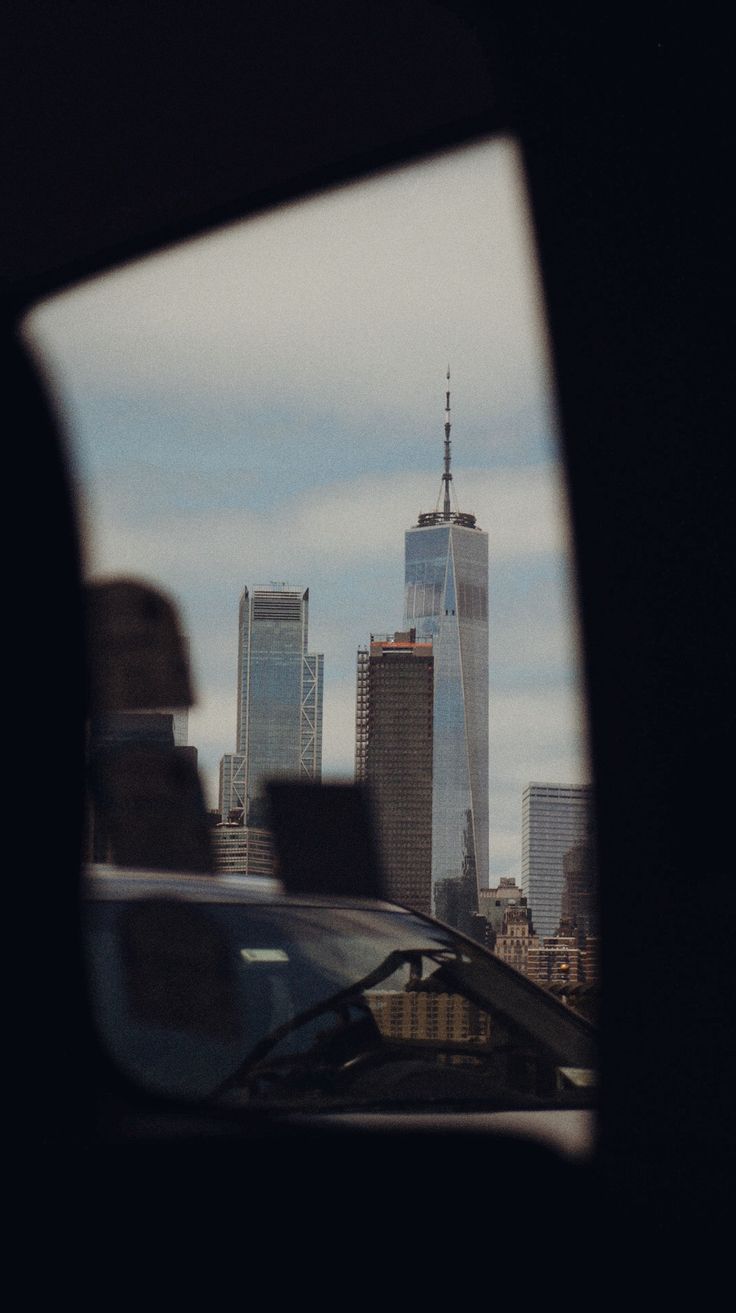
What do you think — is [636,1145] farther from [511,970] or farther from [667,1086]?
[511,970]

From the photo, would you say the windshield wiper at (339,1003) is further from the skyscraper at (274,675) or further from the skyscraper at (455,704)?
the skyscraper at (274,675)

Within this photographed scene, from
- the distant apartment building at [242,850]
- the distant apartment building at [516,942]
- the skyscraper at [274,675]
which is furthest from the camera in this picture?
the skyscraper at [274,675]

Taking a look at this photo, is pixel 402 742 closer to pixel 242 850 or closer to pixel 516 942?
pixel 242 850

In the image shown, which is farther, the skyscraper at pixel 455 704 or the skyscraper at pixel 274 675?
the skyscraper at pixel 274 675

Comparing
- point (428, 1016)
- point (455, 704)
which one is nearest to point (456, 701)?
point (455, 704)

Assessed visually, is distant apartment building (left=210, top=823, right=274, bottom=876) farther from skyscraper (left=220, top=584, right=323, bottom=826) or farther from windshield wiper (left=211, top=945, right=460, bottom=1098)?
skyscraper (left=220, top=584, right=323, bottom=826)

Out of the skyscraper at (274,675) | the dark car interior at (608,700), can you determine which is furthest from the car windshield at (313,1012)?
the skyscraper at (274,675)
